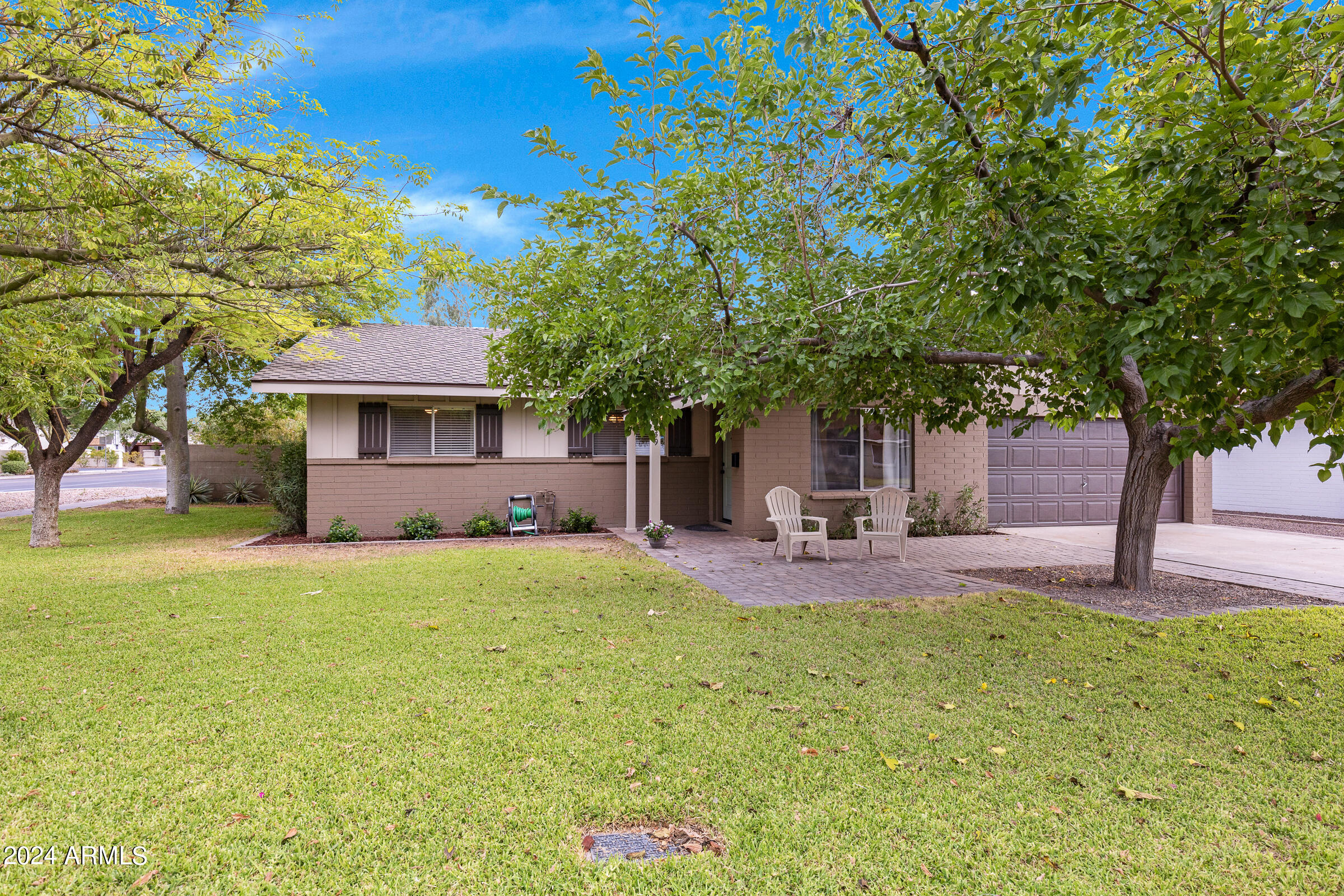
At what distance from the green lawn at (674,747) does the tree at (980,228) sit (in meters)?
1.68

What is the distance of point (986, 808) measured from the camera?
109 inches

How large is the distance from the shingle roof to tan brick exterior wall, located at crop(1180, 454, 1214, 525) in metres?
14.1

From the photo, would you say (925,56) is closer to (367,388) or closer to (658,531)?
(658,531)

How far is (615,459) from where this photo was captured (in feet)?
42.1

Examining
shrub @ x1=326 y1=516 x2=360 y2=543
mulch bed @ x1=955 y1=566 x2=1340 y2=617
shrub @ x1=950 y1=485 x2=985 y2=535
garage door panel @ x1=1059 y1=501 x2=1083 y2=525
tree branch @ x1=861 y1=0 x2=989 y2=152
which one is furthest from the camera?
garage door panel @ x1=1059 y1=501 x2=1083 y2=525

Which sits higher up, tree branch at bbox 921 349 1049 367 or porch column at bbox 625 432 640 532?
tree branch at bbox 921 349 1049 367

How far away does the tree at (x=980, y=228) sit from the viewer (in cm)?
307

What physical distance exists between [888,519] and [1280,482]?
12.5 m

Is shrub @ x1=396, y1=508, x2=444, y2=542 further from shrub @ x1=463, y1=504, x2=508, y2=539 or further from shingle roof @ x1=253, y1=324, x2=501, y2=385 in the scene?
shingle roof @ x1=253, y1=324, x2=501, y2=385

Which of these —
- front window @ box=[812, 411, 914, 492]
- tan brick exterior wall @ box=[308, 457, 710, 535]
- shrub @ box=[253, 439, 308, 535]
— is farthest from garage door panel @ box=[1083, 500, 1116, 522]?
shrub @ box=[253, 439, 308, 535]

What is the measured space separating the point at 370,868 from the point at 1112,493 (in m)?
15.1

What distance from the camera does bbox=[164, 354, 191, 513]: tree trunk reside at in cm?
1576

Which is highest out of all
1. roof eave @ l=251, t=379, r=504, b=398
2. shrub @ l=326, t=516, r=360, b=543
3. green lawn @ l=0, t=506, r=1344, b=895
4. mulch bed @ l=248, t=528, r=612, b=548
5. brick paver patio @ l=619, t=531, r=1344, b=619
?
roof eave @ l=251, t=379, r=504, b=398

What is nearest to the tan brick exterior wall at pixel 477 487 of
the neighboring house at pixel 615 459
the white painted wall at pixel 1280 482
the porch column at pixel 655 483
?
the neighboring house at pixel 615 459
